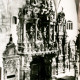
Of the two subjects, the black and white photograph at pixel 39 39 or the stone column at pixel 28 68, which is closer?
the black and white photograph at pixel 39 39

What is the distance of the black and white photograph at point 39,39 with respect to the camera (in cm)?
219

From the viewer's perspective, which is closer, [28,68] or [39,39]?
[28,68]

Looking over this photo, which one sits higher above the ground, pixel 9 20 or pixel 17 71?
pixel 9 20

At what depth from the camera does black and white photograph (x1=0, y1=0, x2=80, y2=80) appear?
7.18ft

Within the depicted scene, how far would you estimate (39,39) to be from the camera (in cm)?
262

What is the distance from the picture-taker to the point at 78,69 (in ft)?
11.2

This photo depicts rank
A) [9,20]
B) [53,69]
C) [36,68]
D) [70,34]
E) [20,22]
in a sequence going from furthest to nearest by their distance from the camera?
[70,34] → [53,69] → [36,68] → [20,22] → [9,20]

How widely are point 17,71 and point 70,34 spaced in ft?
4.11

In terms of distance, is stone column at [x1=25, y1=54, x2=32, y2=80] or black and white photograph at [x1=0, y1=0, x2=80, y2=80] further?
stone column at [x1=25, y1=54, x2=32, y2=80]

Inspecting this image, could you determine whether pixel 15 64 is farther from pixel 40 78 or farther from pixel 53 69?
pixel 53 69

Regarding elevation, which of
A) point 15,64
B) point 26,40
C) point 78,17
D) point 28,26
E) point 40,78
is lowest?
point 40,78

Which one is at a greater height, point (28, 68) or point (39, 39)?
point (39, 39)

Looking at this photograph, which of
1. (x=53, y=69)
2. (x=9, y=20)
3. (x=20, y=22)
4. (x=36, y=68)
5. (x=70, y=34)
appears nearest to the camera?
(x=9, y=20)

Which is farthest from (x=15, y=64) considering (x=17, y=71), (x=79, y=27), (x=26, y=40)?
(x=79, y=27)
